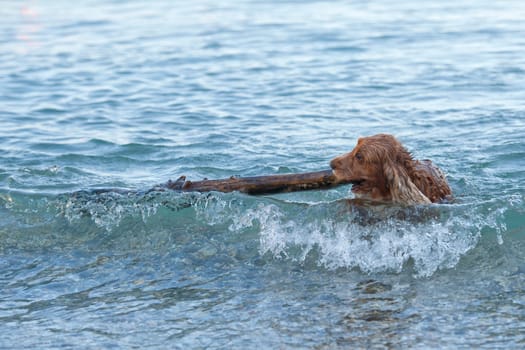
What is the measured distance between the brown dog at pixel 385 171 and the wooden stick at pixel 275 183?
111 millimetres

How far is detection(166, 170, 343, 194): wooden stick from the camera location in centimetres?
761

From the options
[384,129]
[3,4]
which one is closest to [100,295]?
[384,129]

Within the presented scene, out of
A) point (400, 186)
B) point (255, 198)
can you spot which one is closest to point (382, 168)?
point (400, 186)

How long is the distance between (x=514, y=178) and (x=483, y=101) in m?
3.05

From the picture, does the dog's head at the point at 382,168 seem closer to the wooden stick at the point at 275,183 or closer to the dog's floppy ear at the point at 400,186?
the dog's floppy ear at the point at 400,186

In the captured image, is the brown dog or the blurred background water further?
the brown dog

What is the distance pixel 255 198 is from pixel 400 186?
127cm

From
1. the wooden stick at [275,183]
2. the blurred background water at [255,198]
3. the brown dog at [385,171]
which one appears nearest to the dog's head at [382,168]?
the brown dog at [385,171]

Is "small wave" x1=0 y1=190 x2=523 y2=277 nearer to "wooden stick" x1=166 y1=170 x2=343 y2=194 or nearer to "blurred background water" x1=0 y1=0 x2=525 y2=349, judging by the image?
"blurred background water" x1=0 y1=0 x2=525 y2=349

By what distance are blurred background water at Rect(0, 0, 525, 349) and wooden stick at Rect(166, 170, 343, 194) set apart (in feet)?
0.60

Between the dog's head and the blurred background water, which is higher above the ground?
the dog's head

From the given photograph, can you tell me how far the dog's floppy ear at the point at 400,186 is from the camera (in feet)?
25.0

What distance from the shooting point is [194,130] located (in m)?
11.7

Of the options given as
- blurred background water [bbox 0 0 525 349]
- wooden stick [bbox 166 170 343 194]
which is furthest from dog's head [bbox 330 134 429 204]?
blurred background water [bbox 0 0 525 349]
